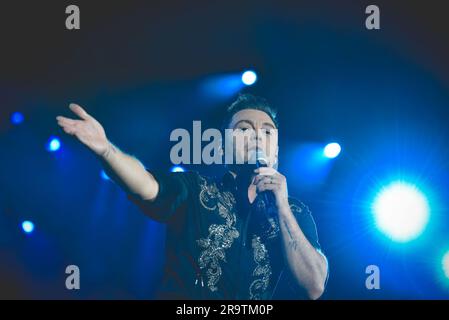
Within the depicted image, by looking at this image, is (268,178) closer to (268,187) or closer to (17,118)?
(268,187)

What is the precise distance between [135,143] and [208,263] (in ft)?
2.54

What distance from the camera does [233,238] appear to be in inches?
111

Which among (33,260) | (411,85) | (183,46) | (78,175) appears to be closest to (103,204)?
(78,175)

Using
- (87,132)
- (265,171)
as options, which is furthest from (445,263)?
(87,132)

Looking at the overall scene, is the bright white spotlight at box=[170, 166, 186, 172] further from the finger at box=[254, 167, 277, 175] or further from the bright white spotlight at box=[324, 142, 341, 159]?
the bright white spotlight at box=[324, 142, 341, 159]

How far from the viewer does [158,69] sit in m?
3.16

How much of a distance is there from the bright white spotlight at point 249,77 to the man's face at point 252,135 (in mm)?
206

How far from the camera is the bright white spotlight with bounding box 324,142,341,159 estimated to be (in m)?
3.19

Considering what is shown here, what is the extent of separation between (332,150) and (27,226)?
1755 mm

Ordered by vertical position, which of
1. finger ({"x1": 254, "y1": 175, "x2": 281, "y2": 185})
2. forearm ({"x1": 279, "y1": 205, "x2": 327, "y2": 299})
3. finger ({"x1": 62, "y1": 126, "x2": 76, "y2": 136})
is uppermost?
finger ({"x1": 62, "y1": 126, "x2": 76, "y2": 136})

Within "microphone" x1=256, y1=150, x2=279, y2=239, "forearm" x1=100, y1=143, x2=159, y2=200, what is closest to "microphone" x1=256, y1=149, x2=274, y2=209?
"microphone" x1=256, y1=150, x2=279, y2=239

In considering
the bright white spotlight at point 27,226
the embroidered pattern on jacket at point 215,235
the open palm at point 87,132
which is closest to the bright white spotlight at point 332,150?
the embroidered pattern on jacket at point 215,235

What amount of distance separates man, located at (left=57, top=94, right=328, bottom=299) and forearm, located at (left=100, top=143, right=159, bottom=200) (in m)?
0.01

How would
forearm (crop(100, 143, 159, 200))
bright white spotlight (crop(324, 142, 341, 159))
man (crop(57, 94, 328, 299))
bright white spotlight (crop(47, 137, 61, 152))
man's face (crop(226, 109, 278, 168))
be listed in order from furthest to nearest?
bright white spotlight (crop(324, 142, 341, 159))
bright white spotlight (crop(47, 137, 61, 152))
man's face (crop(226, 109, 278, 168))
man (crop(57, 94, 328, 299))
forearm (crop(100, 143, 159, 200))
